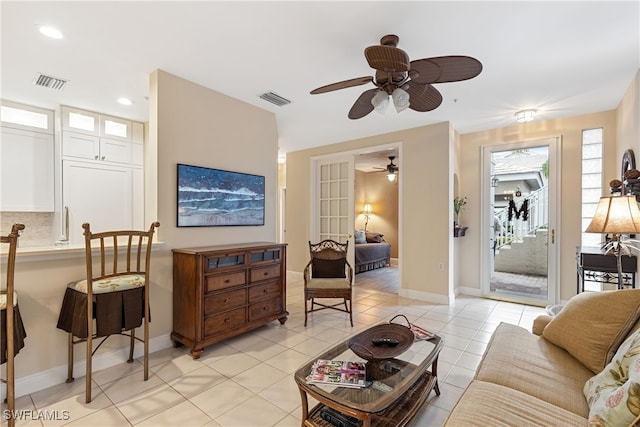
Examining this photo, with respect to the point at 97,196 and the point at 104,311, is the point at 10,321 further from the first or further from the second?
the point at 97,196

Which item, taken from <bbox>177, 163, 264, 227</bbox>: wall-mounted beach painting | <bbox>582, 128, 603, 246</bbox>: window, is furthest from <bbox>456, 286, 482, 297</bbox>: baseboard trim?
<bbox>177, 163, 264, 227</bbox>: wall-mounted beach painting

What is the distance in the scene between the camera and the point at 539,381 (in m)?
1.49

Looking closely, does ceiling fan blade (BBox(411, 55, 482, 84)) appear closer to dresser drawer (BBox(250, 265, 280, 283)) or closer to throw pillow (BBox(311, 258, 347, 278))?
dresser drawer (BBox(250, 265, 280, 283))

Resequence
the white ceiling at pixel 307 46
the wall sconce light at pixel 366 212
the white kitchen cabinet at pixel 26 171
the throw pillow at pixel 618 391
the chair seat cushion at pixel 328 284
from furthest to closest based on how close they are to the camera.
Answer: the wall sconce light at pixel 366 212, the chair seat cushion at pixel 328 284, the white kitchen cabinet at pixel 26 171, the white ceiling at pixel 307 46, the throw pillow at pixel 618 391

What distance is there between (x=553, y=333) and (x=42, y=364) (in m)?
3.53

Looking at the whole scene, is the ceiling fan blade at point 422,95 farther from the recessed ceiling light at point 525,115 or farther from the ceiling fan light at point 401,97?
the recessed ceiling light at point 525,115

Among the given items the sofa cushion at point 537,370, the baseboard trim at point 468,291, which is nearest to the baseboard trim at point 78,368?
the sofa cushion at point 537,370

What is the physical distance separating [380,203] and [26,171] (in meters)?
7.29

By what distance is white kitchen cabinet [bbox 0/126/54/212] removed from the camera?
3307 millimetres

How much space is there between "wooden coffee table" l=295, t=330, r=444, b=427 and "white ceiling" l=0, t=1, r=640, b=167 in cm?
223

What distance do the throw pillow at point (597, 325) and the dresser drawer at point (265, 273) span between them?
8.04 feet

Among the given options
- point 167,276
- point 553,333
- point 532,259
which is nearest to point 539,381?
point 553,333

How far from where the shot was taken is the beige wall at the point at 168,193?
7.06 feet

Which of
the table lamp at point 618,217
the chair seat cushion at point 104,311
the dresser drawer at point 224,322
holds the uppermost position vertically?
the table lamp at point 618,217
